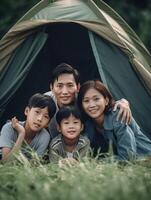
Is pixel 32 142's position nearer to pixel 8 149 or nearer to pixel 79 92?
pixel 8 149

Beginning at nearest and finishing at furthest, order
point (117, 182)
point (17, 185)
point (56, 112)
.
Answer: point (117, 182) → point (17, 185) → point (56, 112)

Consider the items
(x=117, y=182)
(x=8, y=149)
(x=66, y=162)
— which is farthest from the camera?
(x=8, y=149)

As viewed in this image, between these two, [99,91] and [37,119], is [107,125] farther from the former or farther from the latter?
[37,119]

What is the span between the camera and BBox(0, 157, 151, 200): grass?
3.68 metres

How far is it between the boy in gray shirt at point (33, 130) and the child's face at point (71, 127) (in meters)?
0.16

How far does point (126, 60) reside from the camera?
20.2ft

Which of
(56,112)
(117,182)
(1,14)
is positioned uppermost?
(1,14)

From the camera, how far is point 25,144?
18.0 feet

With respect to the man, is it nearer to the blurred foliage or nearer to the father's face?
the father's face

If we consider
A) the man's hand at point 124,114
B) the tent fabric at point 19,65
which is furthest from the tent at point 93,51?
the man's hand at point 124,114

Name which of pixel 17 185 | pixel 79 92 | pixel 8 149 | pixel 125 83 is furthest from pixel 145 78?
pixel 17 185

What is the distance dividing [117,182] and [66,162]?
108 centimetres

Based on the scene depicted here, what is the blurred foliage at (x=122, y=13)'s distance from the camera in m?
11.7

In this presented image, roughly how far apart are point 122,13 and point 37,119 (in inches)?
279
